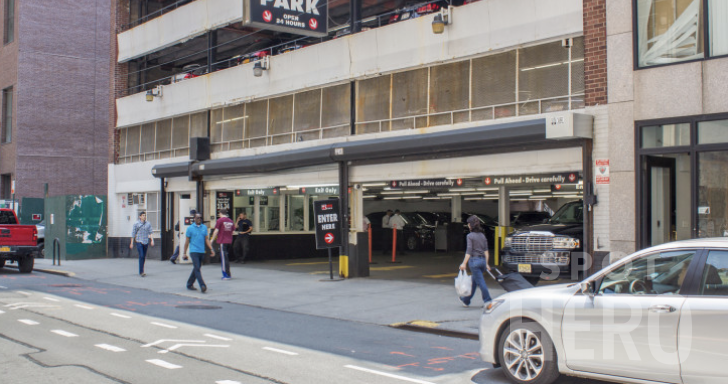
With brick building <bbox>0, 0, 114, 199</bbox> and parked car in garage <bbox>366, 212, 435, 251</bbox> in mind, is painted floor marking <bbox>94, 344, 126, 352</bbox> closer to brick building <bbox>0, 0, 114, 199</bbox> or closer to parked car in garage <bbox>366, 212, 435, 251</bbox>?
parked car in garage <bbox>366, 212, 435, 251</bbox>

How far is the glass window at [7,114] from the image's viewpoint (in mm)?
37188

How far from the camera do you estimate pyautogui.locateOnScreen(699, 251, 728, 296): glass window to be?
5.93 meters

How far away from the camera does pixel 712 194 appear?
1212cm

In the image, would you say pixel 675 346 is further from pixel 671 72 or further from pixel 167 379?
pixel 671 72

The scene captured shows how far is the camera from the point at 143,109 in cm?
2717

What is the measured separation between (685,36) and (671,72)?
0.68 m

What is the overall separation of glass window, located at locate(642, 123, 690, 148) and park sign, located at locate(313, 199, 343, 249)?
773 cm

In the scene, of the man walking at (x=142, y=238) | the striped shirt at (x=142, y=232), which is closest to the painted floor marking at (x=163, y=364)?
the man walking at (x=142, y=238)

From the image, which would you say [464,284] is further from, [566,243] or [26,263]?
[26,263]

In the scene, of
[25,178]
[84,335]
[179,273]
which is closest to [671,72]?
[84,335]

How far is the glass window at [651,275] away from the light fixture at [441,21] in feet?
33.6

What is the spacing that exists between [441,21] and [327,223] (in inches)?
219

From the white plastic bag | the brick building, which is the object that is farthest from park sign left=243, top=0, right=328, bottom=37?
the brick building

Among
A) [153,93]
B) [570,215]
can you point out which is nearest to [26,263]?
[153,93]
